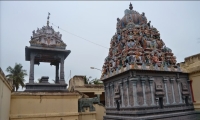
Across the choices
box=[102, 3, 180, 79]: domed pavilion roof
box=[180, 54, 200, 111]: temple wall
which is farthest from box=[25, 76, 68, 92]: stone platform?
box=[180, 54, 200, 111]: temple wall

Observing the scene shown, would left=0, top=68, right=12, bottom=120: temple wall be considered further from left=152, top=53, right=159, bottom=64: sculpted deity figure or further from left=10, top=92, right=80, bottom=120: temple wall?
left=152, top=53, right=159, bottom=64: sculpted deity figure

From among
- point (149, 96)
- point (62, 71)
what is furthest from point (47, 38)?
point (149, 96)

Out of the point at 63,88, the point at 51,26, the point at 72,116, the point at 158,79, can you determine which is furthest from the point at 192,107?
the point at 51,26

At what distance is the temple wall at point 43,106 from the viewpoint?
35.4ft

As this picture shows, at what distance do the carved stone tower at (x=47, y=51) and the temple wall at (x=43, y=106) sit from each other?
115cm

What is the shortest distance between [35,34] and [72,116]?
7.38 metres

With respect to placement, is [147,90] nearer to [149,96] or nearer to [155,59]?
[149,96]

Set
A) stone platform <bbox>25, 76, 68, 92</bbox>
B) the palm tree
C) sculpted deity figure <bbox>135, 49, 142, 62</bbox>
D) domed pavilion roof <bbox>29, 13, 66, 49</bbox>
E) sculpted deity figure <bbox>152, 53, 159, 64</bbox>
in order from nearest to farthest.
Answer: sculpted deity figure <bbox>135, 49, 142, 62</bbox>, sculpted deity figure <bbox>152, 53, 159, 64</bbox>, stone platform <bbox>25, 76, 68, 92</bbox>, domed pavilion roof <bbox>29, 13, 66, 49</bbox>, the palm tree

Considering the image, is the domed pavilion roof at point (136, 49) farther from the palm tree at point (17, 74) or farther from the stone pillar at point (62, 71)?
the palm tree at point (17, 74)

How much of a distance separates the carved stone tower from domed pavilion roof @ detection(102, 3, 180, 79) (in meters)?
3.69

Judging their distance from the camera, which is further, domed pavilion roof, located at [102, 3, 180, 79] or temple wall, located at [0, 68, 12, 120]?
domed pavilion roof, located at [102, 3, 180, 79]

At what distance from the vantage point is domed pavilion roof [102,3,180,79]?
10727 mm

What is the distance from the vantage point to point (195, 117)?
12.0 metres

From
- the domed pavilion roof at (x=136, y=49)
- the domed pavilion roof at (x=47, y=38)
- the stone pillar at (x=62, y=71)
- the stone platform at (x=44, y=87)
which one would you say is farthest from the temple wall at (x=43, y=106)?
the domed pavilion roof at (x=47, y=38)
